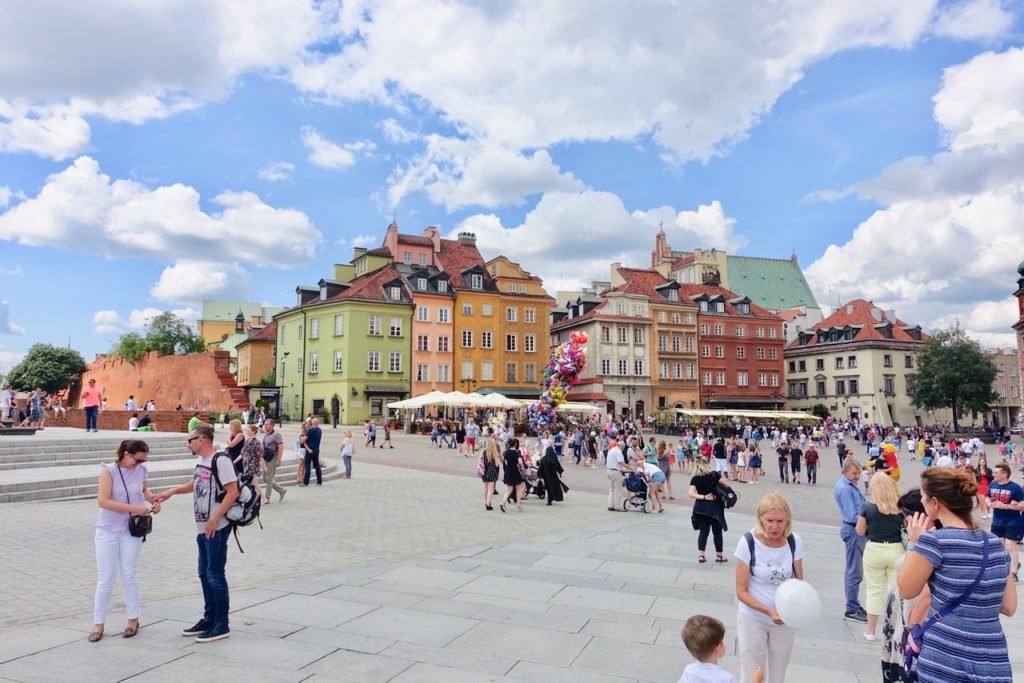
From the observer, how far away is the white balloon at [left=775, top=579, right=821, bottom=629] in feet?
12.1

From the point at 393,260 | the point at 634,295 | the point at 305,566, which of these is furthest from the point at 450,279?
the point at 305,566

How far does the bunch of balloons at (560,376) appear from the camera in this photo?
3494 cm

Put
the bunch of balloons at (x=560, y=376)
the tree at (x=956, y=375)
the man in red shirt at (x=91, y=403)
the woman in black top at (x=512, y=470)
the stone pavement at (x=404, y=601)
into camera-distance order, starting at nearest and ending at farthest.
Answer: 1. the stone pavement at (x=404, y=601)
2. the woman in black top at (x=512, y=470)
3. the man in red shirt at (x=91, y=403)
4. the bunch of balloons at (x=560, y=376)
5. the tree at (x=956, y=375)

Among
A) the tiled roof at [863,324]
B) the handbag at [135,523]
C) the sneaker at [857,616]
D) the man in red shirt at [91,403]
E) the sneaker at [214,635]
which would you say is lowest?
the sneaker at [857,616]

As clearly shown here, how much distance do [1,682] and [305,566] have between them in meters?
4.42

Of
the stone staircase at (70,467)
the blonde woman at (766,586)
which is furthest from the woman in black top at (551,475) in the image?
the blonde woman at (766,586)

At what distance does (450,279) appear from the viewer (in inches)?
2325

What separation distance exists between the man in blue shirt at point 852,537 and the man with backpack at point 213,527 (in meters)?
6.12

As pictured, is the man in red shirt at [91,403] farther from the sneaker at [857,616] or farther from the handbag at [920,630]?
the handbag at [920,630]

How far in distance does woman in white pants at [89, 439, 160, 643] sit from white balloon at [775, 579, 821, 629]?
202 inches

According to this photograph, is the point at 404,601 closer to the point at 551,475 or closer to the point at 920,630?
the point at 920,630

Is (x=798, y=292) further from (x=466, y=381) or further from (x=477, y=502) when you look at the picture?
(x=477, y=502)

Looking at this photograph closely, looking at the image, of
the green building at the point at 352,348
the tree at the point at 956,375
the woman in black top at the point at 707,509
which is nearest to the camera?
the woman in black top at the point at 707,509

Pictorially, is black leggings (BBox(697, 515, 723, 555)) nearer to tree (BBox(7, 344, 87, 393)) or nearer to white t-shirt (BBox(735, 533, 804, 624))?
white t-shirt (BBox(735, 533, 804, 624))
